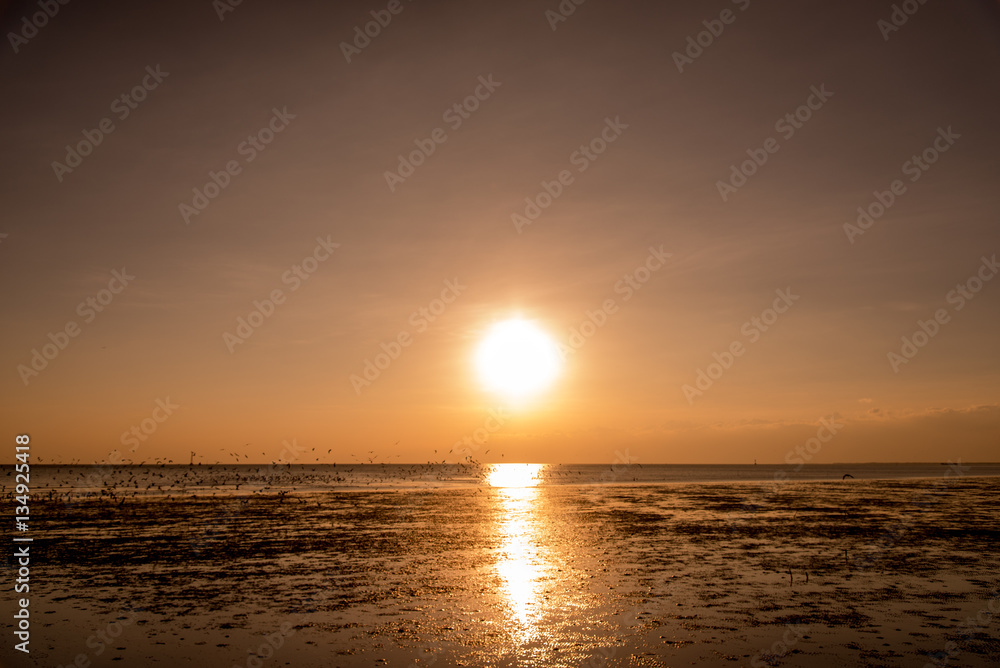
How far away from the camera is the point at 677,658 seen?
1320 cm

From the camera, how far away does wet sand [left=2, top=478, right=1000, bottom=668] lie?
45.1 ft

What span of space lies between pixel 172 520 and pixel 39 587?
19.8 m

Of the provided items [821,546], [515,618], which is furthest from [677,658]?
[821,546]

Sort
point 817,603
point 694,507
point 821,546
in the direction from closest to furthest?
1. point 817,603
2. point 821,546
3. point 694,507

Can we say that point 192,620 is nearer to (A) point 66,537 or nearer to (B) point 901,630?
(B) point 901,630

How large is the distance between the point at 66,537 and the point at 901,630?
116 feet

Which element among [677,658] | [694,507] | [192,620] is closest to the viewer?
[677,658]

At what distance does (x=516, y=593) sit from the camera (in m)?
18.9

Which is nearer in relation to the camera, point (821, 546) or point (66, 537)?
point (821, 546)

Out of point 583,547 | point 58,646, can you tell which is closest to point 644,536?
point 583,547

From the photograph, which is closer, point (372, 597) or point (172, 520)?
point (372, 597)

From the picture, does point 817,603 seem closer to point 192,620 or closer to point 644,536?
→ point 644,536

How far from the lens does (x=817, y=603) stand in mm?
17469

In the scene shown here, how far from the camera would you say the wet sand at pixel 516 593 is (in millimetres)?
13734
